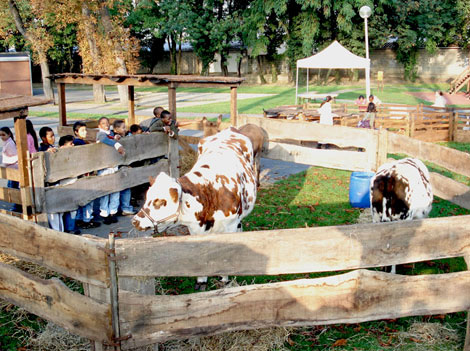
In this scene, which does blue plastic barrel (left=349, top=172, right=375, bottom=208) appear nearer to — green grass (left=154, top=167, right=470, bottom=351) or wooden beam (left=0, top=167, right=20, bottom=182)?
green grass (left=154, top=167, right=470, bottom=351)

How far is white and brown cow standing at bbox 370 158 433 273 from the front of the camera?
6.48 metres

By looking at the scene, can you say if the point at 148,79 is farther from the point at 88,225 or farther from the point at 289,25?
the point at 289,25

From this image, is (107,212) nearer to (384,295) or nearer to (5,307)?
(5,307)

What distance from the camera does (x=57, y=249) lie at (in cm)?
380

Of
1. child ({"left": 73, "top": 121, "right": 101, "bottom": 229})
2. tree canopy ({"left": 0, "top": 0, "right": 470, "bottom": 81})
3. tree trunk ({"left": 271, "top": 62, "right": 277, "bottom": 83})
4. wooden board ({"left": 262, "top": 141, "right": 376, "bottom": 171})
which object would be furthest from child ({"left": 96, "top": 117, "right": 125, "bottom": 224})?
tree trunk ({"left": 271, "top": 62, "right": 277, "bottom": 83})

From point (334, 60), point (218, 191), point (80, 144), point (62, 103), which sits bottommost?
point (218, 191)

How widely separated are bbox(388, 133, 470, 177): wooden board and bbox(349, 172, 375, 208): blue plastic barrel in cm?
80

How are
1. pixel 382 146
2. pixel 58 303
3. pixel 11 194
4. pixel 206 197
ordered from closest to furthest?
pixel 58 303, pixel 206 197, pixel 11 194, pixel 382 146

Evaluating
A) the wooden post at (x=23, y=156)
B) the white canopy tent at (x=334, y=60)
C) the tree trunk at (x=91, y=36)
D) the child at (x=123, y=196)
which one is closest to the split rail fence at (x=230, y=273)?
the wooden post at (x=23, y=156)

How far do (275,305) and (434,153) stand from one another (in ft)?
18.0

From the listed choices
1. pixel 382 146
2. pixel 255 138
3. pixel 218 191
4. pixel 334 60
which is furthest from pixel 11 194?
pixel 334 60

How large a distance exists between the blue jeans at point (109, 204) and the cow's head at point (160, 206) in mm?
3313

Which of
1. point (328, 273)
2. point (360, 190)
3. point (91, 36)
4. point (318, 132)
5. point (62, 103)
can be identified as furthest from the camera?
point (91, 36)

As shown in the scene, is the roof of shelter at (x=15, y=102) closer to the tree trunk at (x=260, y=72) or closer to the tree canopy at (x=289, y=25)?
the tree canopy at (x=289, y=25)
